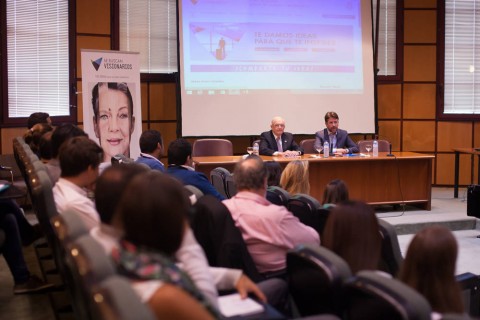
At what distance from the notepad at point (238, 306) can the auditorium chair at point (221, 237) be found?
0.55m

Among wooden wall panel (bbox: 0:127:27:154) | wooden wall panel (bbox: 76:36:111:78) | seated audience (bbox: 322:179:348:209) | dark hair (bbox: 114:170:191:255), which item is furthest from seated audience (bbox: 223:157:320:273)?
wooden wall panel (bbox: 76:36:111:78)

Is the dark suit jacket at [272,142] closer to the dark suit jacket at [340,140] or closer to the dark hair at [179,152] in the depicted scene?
the dark suit jacket at [340,140]

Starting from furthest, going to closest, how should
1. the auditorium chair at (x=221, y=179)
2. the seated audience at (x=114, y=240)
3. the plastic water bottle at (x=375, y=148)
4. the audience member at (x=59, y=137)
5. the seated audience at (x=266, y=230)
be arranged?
the plastic water bottle at (x=375, y=148)
the auditorium chair at (x=221, y=179)
the audience member at (x=59, y=137)
the seated audience at (x=266, y=230)
the seated audience at (x=114, y=240)

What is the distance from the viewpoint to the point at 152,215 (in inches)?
55.4

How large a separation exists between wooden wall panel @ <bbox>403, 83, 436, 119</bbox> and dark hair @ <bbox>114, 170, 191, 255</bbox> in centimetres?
869

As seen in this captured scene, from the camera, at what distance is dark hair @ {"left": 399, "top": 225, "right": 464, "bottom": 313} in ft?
6.47

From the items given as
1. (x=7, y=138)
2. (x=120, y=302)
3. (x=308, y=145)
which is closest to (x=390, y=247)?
(x=120, y=302)

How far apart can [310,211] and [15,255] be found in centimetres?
199

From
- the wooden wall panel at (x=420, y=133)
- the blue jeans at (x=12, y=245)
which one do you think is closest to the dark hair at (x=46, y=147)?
the blue jeans at (x=12, y=245)

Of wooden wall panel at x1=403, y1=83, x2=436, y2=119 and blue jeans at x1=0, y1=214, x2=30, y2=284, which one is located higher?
wooden wall panel at x1=403, y1=83, x2=436, y2=119

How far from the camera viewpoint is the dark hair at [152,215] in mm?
1406

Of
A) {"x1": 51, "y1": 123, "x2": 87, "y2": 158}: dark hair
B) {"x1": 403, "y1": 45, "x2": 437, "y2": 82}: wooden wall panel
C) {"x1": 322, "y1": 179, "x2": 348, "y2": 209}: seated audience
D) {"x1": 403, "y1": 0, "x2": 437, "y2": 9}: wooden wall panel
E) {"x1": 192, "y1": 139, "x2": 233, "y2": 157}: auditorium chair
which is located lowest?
{"x1": 322, "y1": 179, "x2": 348, "y2": 209}: seated audience

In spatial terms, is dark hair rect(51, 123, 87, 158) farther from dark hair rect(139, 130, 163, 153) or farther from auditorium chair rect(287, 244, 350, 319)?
auditorium chair rect(287, 244, 350, 319)

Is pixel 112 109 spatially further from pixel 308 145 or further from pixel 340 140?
pixel 340 140
